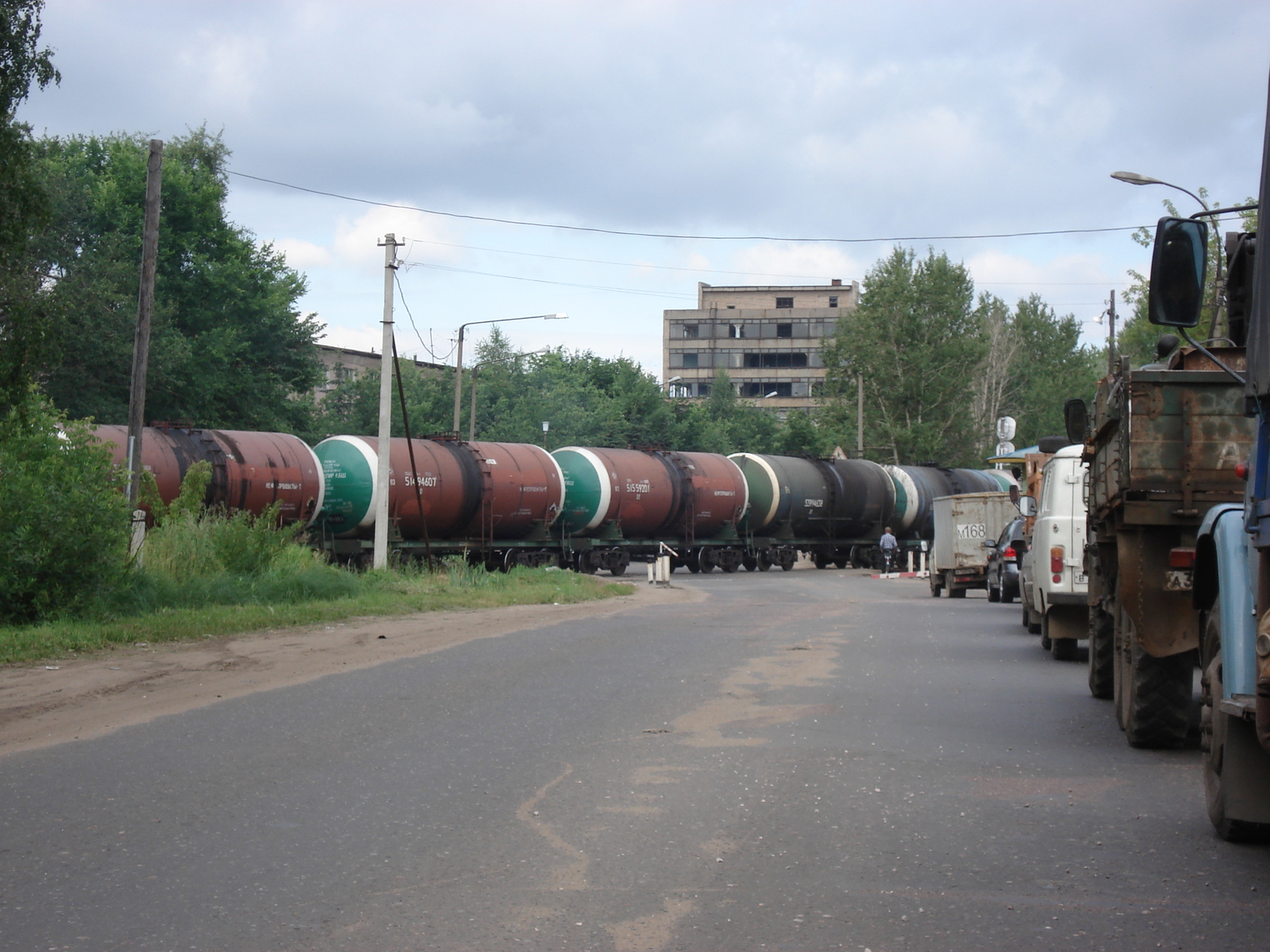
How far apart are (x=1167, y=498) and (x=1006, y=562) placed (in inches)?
664

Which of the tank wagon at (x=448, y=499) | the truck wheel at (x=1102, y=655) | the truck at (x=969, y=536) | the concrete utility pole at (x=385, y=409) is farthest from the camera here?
the truck at (x=969, y=536)

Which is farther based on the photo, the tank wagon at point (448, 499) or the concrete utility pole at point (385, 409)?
the tank wagon at point (448, 499)

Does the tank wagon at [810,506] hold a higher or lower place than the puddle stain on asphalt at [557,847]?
higher

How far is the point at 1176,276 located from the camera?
4.97 metres

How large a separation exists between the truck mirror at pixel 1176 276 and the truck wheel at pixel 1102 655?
20.4 feet

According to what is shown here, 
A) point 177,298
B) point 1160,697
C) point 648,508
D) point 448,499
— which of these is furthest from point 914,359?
point 1160,697

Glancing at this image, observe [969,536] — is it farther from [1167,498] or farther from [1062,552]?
[1167,498]

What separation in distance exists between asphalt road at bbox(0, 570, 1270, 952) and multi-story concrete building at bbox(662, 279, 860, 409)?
3946 inches

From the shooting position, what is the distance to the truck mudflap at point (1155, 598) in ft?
A: 26.3

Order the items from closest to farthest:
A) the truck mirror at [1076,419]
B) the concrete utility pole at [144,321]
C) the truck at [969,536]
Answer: the truck mirror at [1076,419], the concrete utility pole at [144,321], the truck at [969,536]

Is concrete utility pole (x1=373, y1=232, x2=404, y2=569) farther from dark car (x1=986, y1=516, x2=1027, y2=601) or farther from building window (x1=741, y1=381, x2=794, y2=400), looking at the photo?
building window (x1=741, y1=381, x2=794, y2=400)

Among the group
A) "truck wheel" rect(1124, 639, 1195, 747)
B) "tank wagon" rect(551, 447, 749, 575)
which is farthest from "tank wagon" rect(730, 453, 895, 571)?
"truck wheel" rect(1124, 639, 1195, 747)

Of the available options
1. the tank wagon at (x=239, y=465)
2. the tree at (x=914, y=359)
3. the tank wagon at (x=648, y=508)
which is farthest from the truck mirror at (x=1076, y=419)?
the tree at (x=914, y=359)

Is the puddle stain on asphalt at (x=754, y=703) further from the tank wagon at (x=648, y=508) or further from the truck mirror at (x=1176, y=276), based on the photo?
the tank wagon at (x=648, y=508)
